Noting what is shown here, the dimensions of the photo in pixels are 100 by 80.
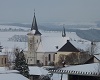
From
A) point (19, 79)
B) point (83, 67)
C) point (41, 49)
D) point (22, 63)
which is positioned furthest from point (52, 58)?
point (83, 67)

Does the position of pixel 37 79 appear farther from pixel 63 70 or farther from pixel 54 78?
pixel 63 70

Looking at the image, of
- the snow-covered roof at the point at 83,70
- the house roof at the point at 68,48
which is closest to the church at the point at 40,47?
the house roof at the point at 68,48

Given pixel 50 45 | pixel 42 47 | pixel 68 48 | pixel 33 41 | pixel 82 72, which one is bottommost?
pixel 82 72

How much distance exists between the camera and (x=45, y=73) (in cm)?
4141

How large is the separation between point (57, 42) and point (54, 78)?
127 feet

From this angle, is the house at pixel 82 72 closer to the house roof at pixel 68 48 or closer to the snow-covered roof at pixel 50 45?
the house roof at pixel 68 48

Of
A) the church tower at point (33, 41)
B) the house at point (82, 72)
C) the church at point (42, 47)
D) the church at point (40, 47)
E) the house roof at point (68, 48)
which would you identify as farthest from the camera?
the church tower at point (33, 41)

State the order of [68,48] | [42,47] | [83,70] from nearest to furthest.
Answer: [83,70]
[68,48]
[42,47]

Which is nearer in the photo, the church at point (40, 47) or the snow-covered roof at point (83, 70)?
the snow-covered roof at point (83, 70)

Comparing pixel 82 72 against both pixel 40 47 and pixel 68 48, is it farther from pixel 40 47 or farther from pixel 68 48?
pixel 40 47

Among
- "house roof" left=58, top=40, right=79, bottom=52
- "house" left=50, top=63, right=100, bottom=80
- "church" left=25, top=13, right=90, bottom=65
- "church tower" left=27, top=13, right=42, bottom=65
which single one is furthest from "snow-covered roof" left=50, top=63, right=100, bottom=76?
"church tower" left=27, top=13, right=42, bottom=65

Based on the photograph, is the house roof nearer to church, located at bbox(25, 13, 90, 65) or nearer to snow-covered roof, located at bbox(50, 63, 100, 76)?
church, located at bbox(25, 13, 90, 65)

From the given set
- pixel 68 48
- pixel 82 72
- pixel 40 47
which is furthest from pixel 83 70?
pixel 40 47

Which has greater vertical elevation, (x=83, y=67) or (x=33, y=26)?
(x=33, y=26)
